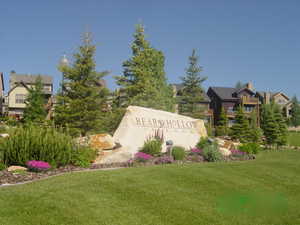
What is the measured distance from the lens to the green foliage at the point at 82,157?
492 inches

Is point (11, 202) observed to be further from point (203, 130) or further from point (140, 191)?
point (203, 130)

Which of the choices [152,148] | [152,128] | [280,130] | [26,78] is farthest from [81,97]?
[26,78]

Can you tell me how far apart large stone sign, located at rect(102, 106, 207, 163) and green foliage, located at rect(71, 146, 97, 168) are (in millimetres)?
2755

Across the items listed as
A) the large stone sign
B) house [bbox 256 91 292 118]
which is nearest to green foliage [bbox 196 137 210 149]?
the large stone sign

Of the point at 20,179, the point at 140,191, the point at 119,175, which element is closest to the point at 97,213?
the point at 140,191

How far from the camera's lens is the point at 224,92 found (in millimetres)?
63656

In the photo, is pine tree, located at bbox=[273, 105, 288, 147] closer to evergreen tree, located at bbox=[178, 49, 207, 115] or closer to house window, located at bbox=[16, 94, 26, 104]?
evergreen tree, located at bbox=[178, 49, 207, 115]

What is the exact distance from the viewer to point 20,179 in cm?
961

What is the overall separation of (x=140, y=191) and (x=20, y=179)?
4.27 m

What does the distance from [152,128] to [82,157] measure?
6.23m

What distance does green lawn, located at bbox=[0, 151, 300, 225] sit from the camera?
581 cm

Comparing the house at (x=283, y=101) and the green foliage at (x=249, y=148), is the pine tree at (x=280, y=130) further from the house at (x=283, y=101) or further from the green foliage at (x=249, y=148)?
the house at (x=283, y=101)

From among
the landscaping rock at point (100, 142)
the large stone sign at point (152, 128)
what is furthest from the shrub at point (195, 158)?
the landscaping rock at point (100, 142)

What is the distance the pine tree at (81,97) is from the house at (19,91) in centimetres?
3129
